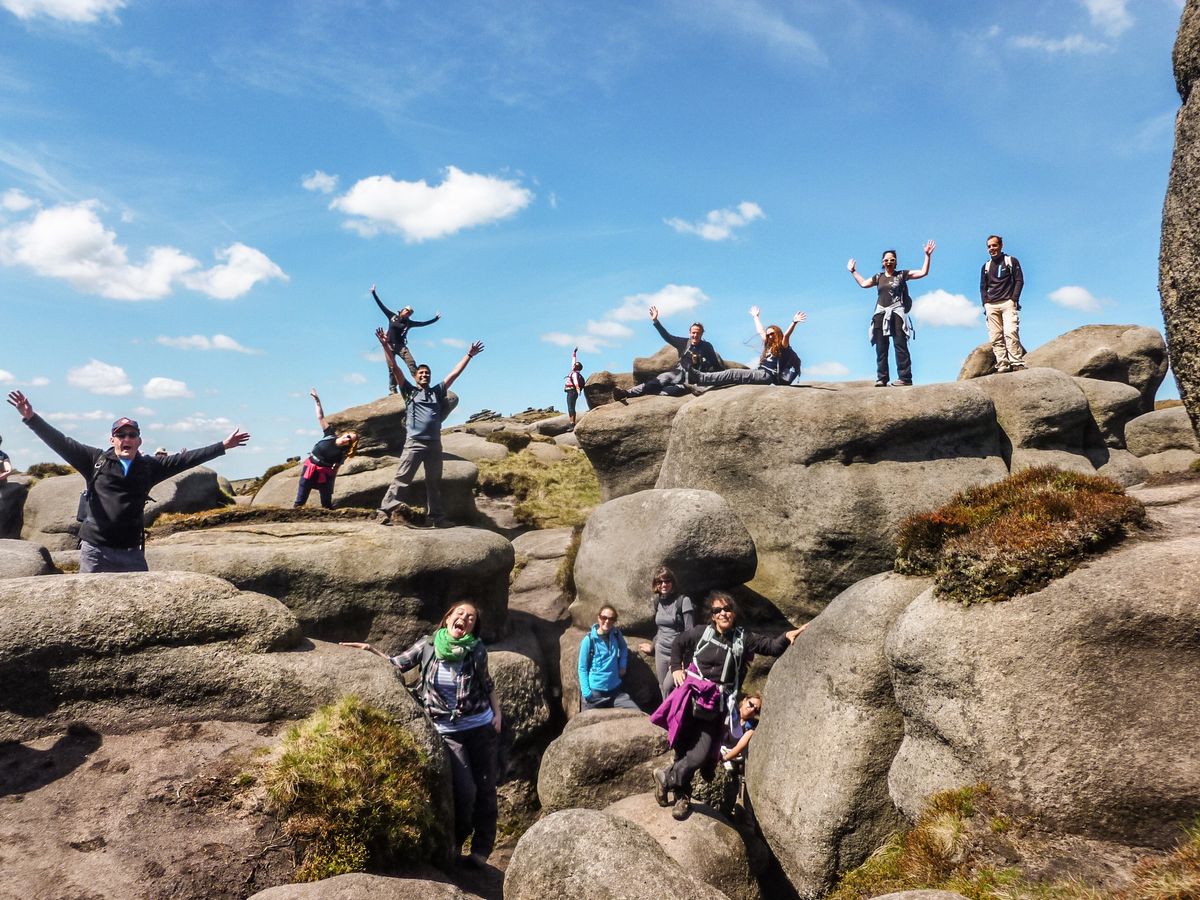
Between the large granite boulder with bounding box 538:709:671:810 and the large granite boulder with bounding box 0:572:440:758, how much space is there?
11.9 feet

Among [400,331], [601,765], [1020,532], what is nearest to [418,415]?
[400,331]

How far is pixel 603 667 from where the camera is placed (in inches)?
607

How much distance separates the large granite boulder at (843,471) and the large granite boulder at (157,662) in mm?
10304

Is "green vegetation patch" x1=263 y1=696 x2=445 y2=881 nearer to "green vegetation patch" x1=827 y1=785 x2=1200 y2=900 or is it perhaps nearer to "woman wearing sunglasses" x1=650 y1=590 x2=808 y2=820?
"woman wearing sunglasses" x1=650 y1=590 x2=808 y2=820

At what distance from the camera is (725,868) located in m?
10.4

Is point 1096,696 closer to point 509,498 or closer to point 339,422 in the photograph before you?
point 509,498

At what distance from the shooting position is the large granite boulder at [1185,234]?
1025 centimetres

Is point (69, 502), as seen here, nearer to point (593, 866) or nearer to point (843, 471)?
point (843, 471)

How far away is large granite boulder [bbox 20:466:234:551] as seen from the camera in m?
24.7

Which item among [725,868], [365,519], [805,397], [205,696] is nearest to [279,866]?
[205,696]

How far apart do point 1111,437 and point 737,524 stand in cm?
1343

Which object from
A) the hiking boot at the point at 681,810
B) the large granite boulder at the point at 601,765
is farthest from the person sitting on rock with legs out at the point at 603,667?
the hiking boot at the point at 681,810

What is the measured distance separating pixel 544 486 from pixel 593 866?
23.1m

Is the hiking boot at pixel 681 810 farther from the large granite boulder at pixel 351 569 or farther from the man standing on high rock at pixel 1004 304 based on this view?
the man standing on high rock at pixel 1004 304
